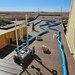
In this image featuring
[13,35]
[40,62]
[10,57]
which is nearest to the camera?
[40,62]

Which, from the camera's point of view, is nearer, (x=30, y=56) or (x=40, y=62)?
(x=40, y=62)

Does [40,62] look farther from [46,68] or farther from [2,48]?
[2,48]

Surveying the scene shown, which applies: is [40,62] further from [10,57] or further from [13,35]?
[13,35]

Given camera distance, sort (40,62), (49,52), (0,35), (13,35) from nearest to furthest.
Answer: (40,62) < (49,52) < (0,35) < (13,35)

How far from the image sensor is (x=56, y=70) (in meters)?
9.34

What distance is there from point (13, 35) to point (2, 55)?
4.52 metres

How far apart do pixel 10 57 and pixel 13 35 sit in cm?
513

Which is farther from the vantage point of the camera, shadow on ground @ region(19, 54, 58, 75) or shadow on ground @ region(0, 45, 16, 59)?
shadow on ground @ region(0, 45, 16, 59)

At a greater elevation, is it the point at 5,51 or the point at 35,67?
the point at 5,51

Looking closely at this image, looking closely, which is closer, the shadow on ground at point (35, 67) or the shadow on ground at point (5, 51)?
the shadow on ground at point (35, 67)

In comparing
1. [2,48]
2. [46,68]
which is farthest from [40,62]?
[2,48]

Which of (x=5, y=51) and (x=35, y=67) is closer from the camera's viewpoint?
(x=35, y=67)

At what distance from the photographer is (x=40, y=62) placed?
10570 millimetres

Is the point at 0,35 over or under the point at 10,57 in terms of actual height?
over
